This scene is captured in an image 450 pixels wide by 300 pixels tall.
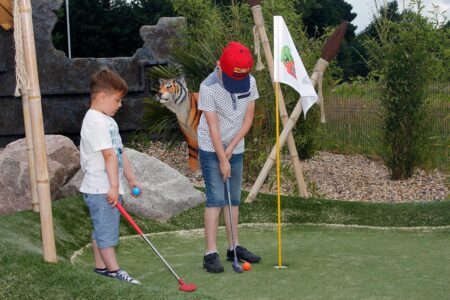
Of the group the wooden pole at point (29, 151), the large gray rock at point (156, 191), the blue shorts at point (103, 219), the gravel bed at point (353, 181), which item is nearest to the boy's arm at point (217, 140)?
the blue shorts at point (103, 219)

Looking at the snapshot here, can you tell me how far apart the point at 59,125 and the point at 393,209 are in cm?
588

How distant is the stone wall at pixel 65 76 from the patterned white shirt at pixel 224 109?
6160 mm

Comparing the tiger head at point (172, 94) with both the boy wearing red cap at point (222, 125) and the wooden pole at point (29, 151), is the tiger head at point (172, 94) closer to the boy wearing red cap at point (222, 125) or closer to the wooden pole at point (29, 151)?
the wooden pole at point (29, 151)

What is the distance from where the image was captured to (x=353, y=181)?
954cm

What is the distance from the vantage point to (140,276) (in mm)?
4598

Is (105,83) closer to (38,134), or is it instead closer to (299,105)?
(38,134)

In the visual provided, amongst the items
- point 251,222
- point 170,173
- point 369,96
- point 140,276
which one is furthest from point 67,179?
point 369,96

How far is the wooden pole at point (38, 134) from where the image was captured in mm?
4043

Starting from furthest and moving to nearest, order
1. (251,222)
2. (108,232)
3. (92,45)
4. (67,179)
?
(92,45) < (67,179) < (251,222) < (108,232)

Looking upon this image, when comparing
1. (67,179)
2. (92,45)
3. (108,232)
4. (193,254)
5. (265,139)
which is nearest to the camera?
(108,232)

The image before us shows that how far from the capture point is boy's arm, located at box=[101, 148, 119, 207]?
12.8 ft

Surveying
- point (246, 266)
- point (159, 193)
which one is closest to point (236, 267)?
point (246, 266)

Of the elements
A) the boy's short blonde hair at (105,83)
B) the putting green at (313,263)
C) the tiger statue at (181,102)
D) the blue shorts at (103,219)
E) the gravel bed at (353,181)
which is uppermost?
the boy's short blonde hair at (105,83)

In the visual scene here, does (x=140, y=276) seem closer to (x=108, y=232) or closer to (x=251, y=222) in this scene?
(x=108, y=232)
